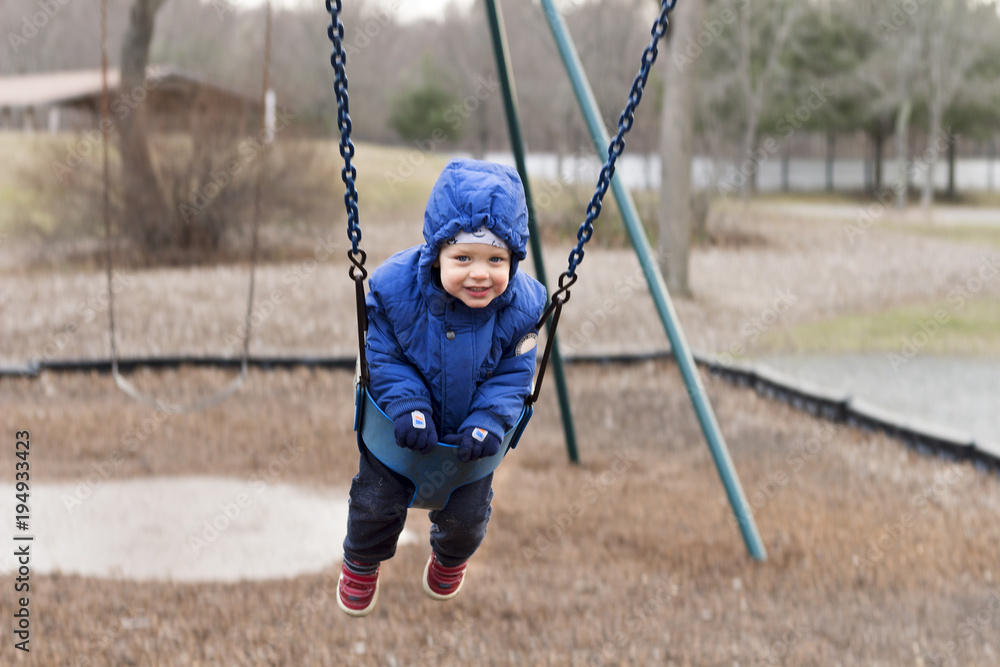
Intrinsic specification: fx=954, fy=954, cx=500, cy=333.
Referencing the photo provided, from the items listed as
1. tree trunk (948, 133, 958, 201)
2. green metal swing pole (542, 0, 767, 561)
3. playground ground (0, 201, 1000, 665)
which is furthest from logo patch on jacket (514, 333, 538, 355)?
tree trunk (948, 133, 958, 201)

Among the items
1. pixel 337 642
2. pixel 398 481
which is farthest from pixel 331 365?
pixel 398 481

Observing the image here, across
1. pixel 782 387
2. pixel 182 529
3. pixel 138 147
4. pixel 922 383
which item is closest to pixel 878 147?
pixel 922 383

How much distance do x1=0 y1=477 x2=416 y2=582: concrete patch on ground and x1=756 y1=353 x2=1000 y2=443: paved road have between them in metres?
4.20

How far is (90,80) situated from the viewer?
71.2ft

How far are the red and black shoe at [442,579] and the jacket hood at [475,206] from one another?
887 mm

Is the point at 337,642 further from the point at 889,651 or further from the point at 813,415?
the point at 813,415

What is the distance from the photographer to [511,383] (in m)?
2.24

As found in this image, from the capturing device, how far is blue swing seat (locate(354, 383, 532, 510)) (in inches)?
86.7

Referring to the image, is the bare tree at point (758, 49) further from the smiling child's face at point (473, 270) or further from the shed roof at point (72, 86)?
the smiling child's face at point (473, 270)

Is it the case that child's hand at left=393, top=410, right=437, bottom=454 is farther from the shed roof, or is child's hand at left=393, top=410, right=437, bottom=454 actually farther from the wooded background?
the wooded background

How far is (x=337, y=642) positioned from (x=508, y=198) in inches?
95.8

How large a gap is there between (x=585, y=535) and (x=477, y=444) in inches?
120

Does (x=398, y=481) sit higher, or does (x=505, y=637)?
(x=398, y=481)

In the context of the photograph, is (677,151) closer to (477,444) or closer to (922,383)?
(922,383)
